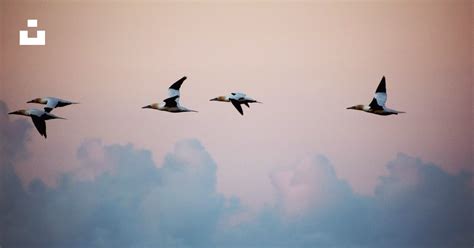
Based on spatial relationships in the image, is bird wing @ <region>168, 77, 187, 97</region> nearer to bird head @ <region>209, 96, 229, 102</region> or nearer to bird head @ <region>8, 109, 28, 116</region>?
bird head @ <region>209, 96, 229, 102</region>

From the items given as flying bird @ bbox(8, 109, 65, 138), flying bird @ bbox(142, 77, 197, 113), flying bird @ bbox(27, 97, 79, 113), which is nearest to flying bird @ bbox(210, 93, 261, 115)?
flying bird @ bbox(142, 77, 197, 113)

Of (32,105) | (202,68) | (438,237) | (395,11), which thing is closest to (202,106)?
(202,68)

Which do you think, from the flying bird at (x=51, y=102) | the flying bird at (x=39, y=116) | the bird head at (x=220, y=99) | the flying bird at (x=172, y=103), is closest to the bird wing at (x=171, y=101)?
the flying bird at (x=172, y=103)

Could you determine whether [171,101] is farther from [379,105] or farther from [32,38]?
[379,105]

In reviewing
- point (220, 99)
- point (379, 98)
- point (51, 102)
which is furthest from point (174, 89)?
point (379, 98)

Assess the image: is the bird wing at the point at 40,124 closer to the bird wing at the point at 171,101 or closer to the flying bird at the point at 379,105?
the bird wing at the point at 171,101

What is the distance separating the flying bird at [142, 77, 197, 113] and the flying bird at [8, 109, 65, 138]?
62cm

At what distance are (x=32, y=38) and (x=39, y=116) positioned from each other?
492 mm

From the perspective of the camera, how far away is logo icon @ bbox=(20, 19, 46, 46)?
3.79 metres

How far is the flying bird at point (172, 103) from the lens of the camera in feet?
12.2

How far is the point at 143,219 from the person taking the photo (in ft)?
12.2

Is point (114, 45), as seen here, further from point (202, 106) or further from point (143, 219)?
point (143, 219)

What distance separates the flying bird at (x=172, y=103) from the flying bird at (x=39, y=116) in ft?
2.03

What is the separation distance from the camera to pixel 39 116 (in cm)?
374
